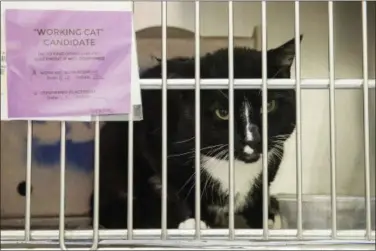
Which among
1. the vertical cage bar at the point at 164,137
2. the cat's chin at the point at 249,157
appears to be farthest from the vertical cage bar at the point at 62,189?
the cat's chin at the point at 249,157

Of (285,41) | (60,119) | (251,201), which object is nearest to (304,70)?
(285,41)

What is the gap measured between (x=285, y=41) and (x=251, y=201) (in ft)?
0.66

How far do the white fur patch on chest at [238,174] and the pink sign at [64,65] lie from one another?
0.14 meters

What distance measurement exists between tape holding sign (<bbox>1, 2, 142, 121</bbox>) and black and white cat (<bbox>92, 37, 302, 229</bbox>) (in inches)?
2.8

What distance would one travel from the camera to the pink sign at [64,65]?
0.59m

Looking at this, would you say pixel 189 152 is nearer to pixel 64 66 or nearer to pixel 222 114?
pixel 222 114

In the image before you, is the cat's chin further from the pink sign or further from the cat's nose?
the pink sign

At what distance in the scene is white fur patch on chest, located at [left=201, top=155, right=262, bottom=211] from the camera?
688 mm

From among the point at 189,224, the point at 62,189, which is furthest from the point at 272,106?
the point at 62,189

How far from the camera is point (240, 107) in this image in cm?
68

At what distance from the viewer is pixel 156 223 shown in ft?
2.25

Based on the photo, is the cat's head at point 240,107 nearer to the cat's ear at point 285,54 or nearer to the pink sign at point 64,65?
the cat's ear at point 285,54

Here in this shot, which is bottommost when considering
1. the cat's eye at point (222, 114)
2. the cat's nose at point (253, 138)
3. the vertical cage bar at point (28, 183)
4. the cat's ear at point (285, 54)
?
the vertical cage bar at point (28, 183)

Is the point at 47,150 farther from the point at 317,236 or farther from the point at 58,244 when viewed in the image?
the point at 317,236
